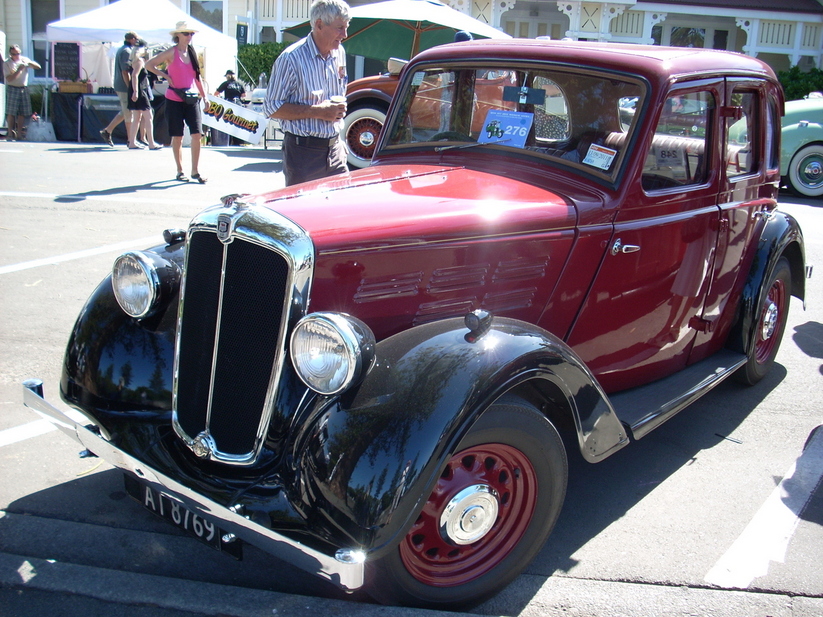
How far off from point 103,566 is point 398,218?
1609 mm

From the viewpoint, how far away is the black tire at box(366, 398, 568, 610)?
228 cm

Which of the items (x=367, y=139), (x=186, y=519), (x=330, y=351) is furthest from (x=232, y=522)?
(x=367, y=139)

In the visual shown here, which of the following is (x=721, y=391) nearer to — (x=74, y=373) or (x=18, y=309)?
(x=74, y=373)

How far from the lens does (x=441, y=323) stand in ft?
8.18

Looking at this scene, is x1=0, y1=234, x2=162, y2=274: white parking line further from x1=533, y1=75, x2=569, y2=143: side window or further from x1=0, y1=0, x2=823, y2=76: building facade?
x1=0, y1=0, x2=823, y2=76: building facade

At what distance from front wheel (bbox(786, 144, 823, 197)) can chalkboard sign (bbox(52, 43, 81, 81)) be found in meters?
14.8

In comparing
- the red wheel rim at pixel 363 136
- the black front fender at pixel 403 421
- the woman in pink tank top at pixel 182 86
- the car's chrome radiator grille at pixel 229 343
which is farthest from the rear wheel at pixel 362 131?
the black front fender at pixel 403 421

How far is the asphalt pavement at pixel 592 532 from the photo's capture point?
2.44 m

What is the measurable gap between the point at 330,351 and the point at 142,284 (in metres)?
0.96

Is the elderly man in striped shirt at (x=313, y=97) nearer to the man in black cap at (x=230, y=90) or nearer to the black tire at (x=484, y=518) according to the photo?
the black tire at (x=484, y=518)

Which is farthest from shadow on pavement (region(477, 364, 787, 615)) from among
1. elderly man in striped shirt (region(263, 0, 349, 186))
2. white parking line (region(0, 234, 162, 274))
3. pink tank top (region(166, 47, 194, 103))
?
pink tank top (region(166, 47, 194, 103))

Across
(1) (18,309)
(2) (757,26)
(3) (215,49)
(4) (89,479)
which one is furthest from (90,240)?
(2) (757,26)

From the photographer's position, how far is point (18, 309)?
4941 mm

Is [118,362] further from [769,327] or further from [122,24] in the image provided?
[122,24]
